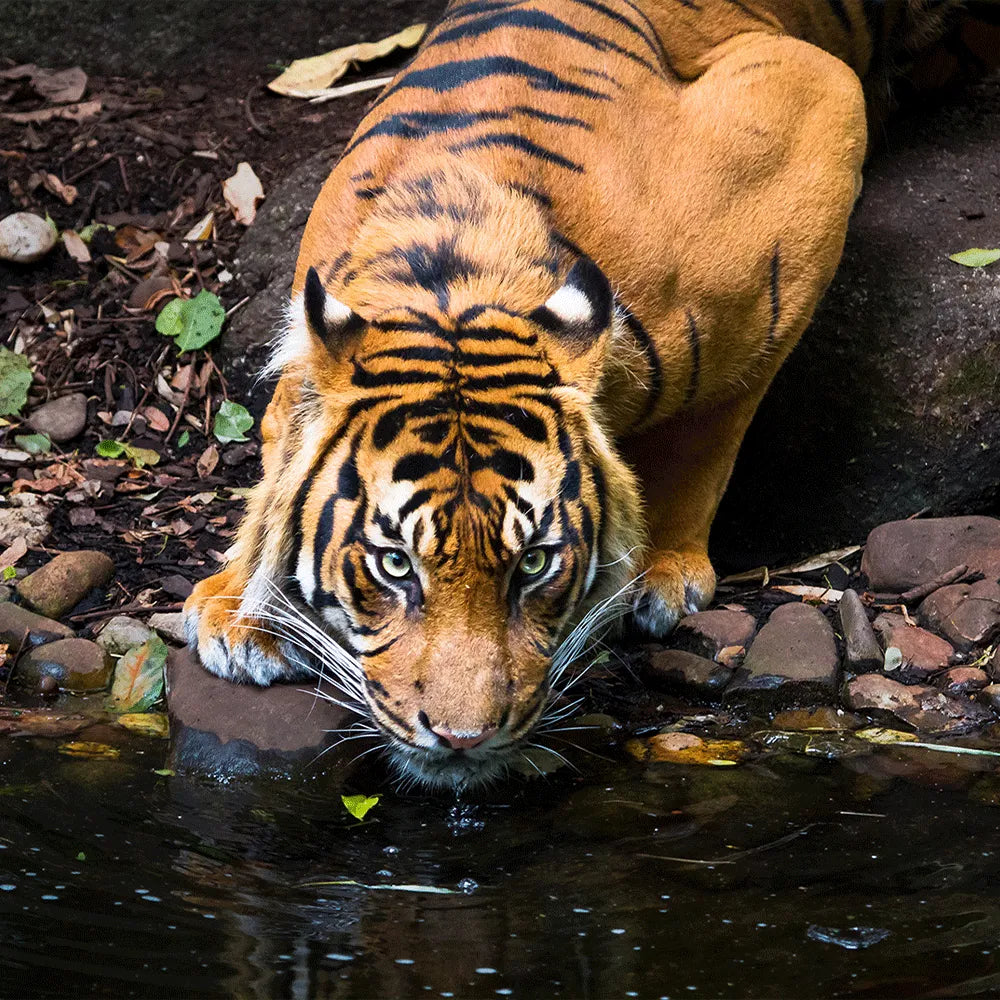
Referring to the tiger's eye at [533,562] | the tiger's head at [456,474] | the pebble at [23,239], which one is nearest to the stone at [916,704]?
the tiger's head at [456,474]

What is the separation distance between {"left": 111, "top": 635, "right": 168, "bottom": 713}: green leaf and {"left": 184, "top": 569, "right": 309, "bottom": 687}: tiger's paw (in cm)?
32

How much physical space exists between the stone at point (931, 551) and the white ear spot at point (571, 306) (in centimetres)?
175

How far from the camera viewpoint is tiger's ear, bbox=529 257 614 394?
331cm

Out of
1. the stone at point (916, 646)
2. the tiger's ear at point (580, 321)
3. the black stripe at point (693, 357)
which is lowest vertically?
the stone at point (916, 646)

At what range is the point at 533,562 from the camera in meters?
3.22

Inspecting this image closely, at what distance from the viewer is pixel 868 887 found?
2957 millimetres

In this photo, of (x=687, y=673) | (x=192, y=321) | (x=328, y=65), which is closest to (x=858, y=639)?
(x=687, y=673)

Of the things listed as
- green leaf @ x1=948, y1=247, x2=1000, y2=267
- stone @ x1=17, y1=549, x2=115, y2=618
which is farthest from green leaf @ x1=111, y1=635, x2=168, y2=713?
green leaf @ x1=948, y1=247, x2=1000, y2=267

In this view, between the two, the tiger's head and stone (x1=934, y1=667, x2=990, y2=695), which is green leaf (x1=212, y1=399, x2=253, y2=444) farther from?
stone (x1=934, y1=667, x2=990, y2=695)

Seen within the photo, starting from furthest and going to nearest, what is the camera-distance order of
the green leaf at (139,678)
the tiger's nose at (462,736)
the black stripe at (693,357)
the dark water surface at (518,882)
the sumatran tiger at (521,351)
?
the green leaf at (139,678)
the black stripe at (693,357)
the sumatran tiger at (521,351)
the tiger's nose at (462,736)
the dark water surface at (518,882)

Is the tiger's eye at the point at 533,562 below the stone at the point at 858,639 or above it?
above

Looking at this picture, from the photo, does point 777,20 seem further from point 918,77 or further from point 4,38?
→ point 4,38

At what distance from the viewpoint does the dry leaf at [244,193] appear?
605 centimetres

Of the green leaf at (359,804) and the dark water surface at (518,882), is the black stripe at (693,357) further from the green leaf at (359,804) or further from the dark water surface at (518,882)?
the green leaf at (359,804)
